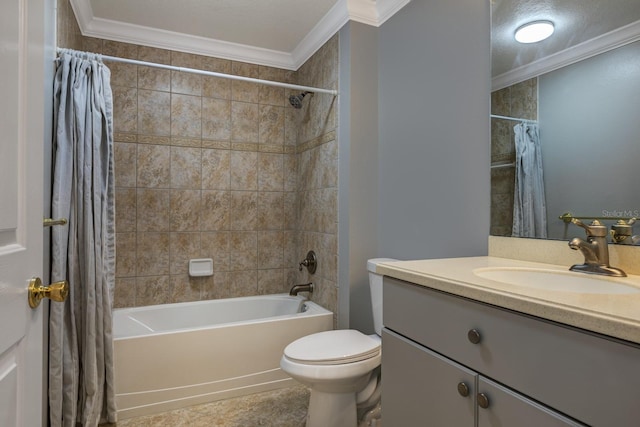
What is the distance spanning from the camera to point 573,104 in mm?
1248

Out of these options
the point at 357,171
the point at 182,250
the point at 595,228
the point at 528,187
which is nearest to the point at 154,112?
the point at 182,250

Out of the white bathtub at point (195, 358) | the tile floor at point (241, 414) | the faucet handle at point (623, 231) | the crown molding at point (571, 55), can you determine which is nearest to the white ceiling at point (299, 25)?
the crown molding at point (571, 55)

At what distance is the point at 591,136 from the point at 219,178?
2387mm

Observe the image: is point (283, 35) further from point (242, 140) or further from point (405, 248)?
point (405, 248)

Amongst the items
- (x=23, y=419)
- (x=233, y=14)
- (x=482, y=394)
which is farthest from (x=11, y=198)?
(x=233, y=14)

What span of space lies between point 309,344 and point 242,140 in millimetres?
1791

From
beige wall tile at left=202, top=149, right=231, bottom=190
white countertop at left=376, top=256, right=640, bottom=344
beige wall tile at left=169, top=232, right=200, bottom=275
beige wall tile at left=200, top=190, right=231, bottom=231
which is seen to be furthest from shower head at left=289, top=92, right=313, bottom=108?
white countertop at left=376, top=256, right=640, bottom=344

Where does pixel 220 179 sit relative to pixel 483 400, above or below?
above

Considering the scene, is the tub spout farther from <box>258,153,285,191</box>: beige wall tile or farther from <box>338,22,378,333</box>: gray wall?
<box>258,153,285,191</box>: beige wall tile

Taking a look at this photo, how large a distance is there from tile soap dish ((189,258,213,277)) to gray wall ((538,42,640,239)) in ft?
7.56

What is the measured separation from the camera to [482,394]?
0.85 m

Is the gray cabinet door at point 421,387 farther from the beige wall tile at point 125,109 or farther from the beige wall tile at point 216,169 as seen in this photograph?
the beige wall tile at point 125,109

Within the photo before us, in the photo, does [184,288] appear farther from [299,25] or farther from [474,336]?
[474,336]

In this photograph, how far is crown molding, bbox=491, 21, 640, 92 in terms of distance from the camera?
1106mm
